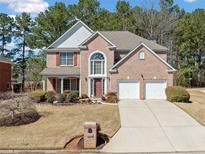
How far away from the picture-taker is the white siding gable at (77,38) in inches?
1892

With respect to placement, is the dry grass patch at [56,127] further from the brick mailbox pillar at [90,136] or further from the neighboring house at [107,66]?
the neighboring house at [107,66]

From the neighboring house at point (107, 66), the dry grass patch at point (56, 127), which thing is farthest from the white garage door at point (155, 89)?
the dry grass patch at point (56, 127)

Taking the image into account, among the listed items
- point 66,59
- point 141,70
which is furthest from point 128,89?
point 66,59

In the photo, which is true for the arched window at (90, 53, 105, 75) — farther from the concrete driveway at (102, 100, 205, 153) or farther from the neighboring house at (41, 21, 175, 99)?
the concrete driveway at (102, 100, 205, 153)

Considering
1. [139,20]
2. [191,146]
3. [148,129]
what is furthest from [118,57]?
[139,20]

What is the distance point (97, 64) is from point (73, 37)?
560 cm

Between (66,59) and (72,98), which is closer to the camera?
(72,98)

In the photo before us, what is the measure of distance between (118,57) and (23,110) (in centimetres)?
1990

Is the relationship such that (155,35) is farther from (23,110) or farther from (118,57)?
(23,110)

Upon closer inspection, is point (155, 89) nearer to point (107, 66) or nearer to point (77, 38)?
point (107, 66)

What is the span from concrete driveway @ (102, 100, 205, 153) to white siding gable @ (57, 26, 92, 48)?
1632cm

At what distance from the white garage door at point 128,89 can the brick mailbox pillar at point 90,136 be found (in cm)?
2138

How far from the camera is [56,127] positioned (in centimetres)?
2527

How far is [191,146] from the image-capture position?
2044 cm
